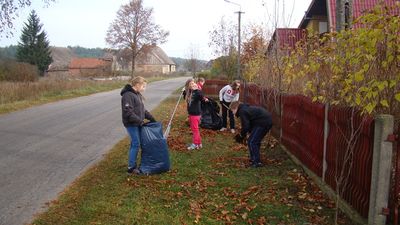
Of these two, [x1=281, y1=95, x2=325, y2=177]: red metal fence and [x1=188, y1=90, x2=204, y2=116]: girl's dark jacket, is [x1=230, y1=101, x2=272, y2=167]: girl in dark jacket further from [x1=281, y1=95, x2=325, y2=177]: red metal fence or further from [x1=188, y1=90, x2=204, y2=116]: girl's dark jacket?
[x1=188, y1=90, x2=204, y2=116]: girl's dark jacket

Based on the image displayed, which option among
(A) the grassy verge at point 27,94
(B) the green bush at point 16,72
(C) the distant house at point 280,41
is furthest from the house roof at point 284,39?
(B) the green bush at point 16,72

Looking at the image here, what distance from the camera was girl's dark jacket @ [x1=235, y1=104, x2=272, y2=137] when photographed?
8.26 meters

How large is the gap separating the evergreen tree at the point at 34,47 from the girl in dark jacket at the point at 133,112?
68992 millimetres

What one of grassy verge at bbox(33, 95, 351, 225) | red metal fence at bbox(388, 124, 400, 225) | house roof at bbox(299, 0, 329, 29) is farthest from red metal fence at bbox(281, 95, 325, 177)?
house roof at bbox(299, 0, 329, 29)

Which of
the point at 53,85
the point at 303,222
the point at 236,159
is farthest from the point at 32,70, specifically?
the point at 303,222

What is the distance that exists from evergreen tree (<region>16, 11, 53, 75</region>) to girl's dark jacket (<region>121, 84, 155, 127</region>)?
6907 centimetres

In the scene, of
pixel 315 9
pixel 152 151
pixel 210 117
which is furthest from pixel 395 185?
pixel 315 9

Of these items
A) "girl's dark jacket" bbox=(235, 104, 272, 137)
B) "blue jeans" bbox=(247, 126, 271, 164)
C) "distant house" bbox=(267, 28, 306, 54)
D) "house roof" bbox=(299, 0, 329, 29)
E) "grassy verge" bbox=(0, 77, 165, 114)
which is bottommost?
"grassy verge" bbox=(0, 77, 165, 114)

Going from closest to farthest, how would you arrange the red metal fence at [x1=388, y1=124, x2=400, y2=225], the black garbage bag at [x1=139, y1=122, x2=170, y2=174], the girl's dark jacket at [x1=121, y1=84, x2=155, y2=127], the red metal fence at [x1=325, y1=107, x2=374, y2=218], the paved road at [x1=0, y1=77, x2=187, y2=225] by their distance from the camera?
the red metal fence at [x1=388, y1=124, x2=400, y2=225], the red metal fence at [x1=325, y1=107, x2=374, y2=218], the paved road at [x1=0, y1=77, x2=187, y2=225], the girl's dark jacket at [x1=121, y1=84, x2=155, y2=127], the black garbage bag at [x1=139, y1=122, x2=170, y2=174]

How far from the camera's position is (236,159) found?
923 centimetres

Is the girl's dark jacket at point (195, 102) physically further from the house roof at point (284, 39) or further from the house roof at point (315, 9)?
the house roof at point (315, 9)

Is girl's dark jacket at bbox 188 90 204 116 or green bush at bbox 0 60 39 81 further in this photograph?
green bush at bbox 0 60 39 81

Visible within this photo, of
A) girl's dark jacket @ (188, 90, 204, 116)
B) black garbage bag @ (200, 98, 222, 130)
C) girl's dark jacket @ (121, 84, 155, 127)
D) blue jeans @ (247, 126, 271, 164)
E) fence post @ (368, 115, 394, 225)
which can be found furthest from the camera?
black garbage bag @ (200, 98, 222, 130)

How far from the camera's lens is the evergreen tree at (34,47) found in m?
73.1
